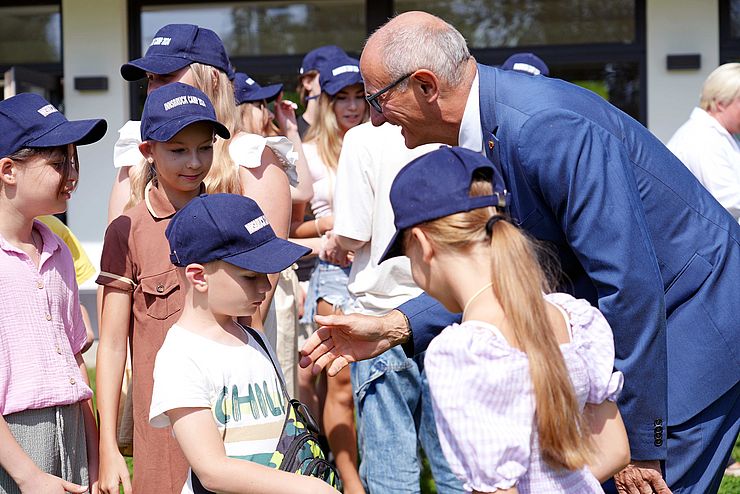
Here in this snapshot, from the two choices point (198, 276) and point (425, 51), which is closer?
point (198, 276)

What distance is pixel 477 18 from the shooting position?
9.38 meters

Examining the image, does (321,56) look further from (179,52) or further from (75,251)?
(179,52)

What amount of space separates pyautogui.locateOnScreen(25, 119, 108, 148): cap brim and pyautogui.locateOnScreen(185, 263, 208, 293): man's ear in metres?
0.66

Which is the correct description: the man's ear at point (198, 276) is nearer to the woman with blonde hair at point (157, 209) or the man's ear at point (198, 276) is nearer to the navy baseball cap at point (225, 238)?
the navy baseball cap at point (225, 238)

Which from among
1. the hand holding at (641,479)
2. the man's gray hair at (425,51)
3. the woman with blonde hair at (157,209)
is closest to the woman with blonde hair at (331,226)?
the woman with blonde hair at (157,209)

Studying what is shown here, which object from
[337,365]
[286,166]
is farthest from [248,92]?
[337,365]

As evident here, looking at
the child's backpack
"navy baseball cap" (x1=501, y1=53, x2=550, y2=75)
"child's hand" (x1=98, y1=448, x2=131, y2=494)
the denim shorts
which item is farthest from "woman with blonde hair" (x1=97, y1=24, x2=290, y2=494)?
"navy baseball cap" (x1=501, y1=53, x2=550, y2=75)

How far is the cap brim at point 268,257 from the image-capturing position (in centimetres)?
259

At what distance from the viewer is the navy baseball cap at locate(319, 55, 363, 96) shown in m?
5.40

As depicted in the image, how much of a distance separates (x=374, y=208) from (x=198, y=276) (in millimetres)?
1673

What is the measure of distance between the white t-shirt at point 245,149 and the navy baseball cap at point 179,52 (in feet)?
0.93

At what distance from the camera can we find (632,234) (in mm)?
2461

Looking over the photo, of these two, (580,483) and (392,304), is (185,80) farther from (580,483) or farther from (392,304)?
(580,483)

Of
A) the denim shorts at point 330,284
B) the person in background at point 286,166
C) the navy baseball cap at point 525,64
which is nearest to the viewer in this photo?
the person in background at point 286,166
